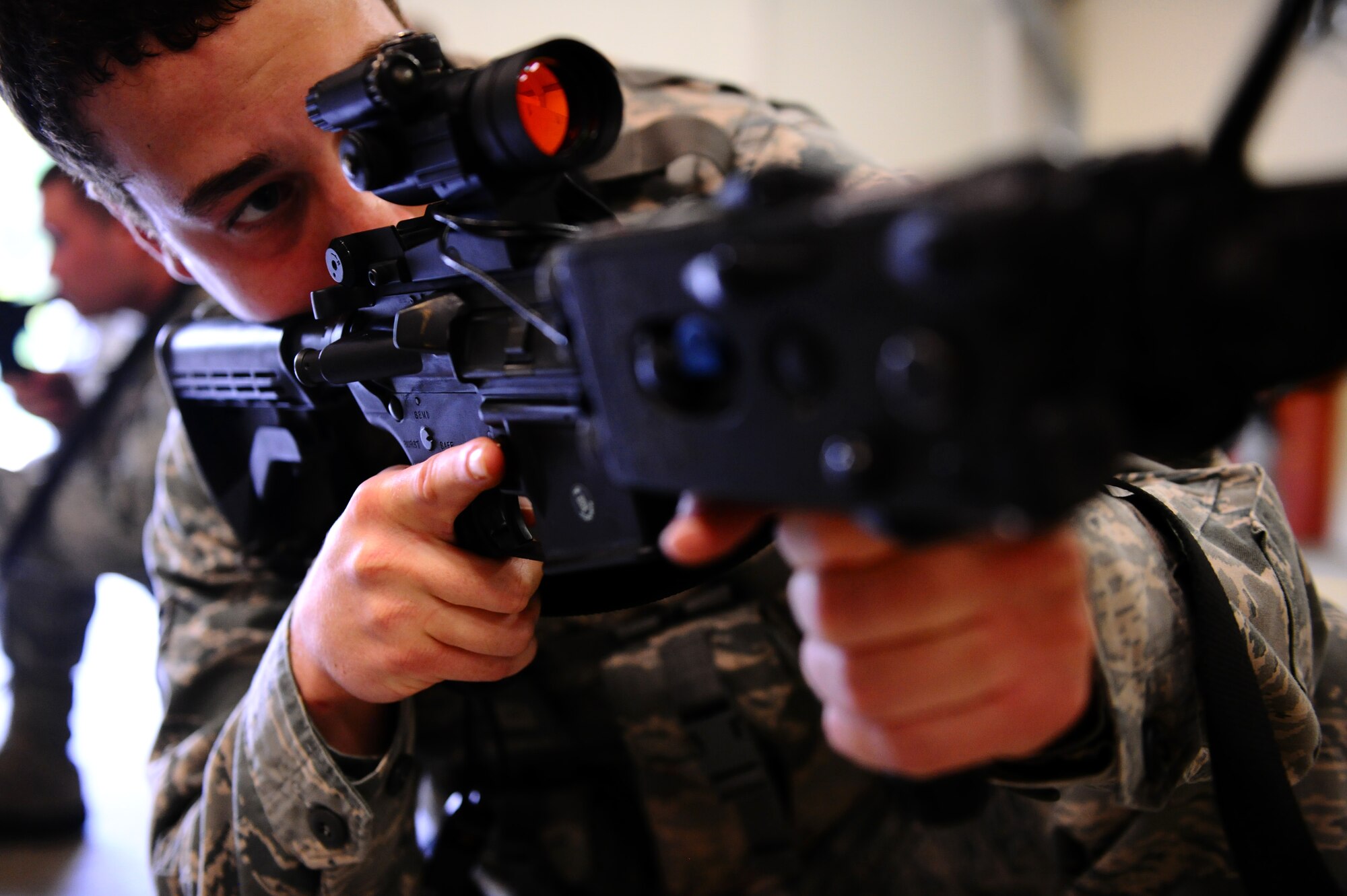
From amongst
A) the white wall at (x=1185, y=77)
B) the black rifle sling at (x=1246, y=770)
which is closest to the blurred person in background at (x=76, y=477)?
the black rifle sling at (x=1246, y=770)

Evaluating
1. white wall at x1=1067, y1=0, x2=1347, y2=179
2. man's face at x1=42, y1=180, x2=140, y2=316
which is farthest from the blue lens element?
man's face at x1=42, y1=180, x2=140, y2=316

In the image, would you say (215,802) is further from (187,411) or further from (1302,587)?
(1302,587)

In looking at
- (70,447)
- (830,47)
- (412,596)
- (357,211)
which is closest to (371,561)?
(412,596)

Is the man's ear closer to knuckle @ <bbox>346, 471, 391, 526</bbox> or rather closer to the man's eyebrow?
the man's eyebrow

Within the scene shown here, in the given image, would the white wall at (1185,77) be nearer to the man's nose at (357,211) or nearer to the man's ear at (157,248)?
the man's nose at (357,211)

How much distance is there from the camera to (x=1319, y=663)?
2.15ft

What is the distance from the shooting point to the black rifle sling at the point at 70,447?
5.03ft

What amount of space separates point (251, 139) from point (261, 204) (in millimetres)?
59

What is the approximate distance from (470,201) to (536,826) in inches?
27.9

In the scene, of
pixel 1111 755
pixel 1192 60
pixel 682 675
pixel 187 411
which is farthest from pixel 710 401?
pixel 1192 60

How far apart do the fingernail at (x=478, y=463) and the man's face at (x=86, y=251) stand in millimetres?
1471

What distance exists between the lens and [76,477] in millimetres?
1555

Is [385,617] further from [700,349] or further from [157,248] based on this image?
[157,248]

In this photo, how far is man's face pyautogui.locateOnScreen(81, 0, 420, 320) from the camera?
0.57 metres
